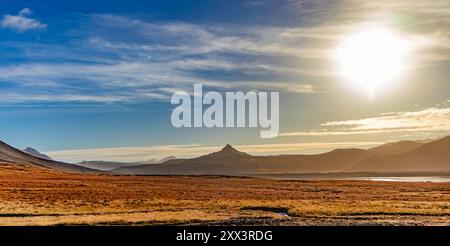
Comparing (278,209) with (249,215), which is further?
(278,209)

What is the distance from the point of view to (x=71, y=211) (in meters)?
49.0
